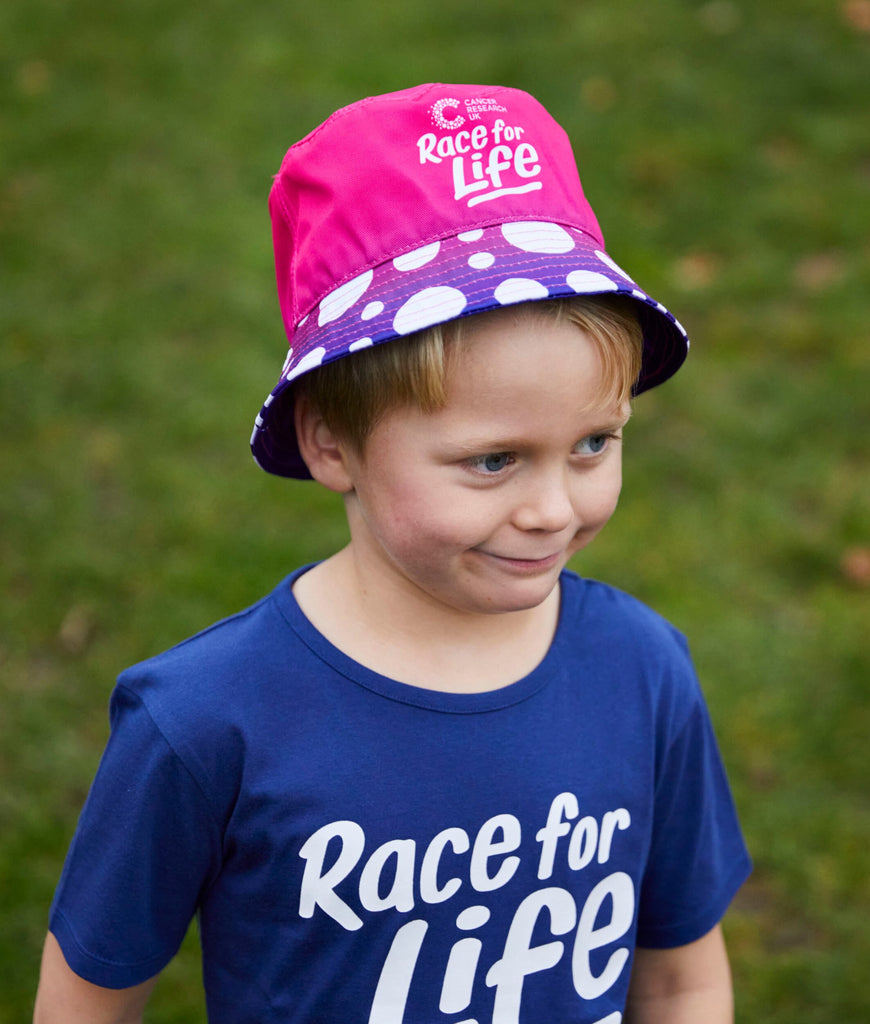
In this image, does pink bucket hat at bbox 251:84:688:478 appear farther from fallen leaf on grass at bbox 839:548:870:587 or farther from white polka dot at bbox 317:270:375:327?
fallen leaf on grass at bbox 839:548:870:587

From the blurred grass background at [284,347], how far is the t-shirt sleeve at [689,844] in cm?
118

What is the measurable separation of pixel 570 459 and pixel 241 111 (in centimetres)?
511

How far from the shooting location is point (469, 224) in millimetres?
1412

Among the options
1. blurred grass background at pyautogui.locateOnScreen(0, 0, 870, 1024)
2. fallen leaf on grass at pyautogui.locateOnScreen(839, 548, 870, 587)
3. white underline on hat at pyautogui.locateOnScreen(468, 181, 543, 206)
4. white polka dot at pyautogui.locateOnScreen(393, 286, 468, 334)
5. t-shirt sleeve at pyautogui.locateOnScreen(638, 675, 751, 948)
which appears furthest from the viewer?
fallen leaf on grass at pyautogui.locateOnScreen(839, 548, 870, 587)

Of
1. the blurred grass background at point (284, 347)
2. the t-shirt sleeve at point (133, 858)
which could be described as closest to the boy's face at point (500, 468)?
the t-shirt sleeve at point (133, 858)

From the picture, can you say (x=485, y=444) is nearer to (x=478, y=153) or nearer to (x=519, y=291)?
(x=519, y=291)

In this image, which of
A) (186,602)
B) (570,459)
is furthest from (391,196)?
(186,602)

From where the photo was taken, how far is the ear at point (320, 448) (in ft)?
5.11

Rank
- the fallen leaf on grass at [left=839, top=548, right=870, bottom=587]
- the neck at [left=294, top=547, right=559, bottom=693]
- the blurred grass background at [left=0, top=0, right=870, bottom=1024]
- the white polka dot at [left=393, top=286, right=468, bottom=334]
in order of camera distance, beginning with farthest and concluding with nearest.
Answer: the fallen leaf on grass at [left=839, top=548, right=870, bottom=587] → the blurred grass background at [left=0, top=0, right=870, bottom=1024] → the neck at [left=294, top=547, right=559, bottom=693] → the white polka dot at [left=393, top=286, right=468, bottom=334]

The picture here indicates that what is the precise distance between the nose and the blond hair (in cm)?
12

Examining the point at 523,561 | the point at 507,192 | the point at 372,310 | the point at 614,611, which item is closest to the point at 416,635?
the point at 523,561

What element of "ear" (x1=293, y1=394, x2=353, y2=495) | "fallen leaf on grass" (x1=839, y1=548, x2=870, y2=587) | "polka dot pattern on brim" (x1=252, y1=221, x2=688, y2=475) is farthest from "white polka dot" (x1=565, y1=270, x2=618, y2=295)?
"fallen leaf on grass" (x1=839, y1=548, x2=870, y2=587)

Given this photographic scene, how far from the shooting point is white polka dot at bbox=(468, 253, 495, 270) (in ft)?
4.47

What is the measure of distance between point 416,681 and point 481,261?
1.79 ft
